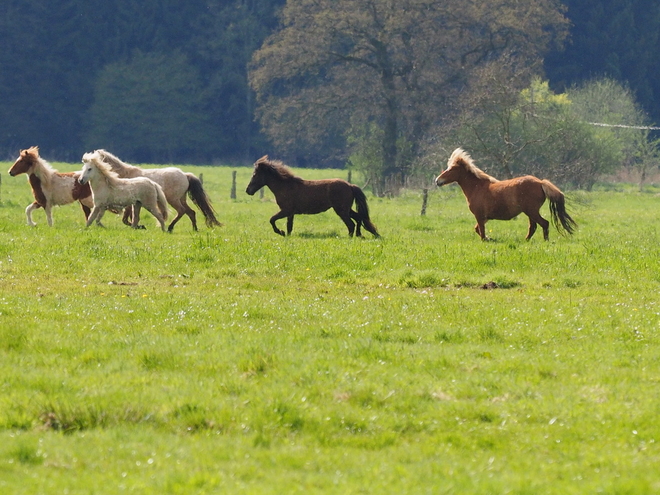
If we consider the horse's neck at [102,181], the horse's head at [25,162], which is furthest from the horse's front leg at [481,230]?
the horse's head at [25,162]

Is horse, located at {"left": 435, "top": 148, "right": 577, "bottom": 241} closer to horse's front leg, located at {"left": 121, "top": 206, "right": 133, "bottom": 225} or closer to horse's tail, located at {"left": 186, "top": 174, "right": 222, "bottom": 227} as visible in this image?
horse's tail, located at {"left": 186, "top": 174, "right": 222, "bottom": 227}

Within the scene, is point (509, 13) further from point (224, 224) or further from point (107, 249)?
point (107, 249)

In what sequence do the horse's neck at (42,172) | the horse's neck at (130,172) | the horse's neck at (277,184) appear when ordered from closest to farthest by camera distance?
the horse's neck at (277,184), the horse's neck at (42,172), the horse's neck at (130,172)

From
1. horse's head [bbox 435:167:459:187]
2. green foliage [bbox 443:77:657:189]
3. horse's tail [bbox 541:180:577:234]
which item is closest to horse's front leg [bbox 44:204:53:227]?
horse's head [bbox 435:167:459:187]

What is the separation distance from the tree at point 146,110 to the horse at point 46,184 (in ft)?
197

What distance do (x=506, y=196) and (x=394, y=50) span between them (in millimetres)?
36976

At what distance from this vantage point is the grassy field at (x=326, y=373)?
21.9ft

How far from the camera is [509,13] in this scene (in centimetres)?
5206

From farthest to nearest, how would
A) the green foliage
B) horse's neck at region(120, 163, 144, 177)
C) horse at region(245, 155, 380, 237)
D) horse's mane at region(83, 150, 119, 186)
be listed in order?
the green foliage
horse's neck at region(120, 163, 144, 177)
horse at region(245, 155, 380, 237)
horse's mane at region(83, 150, 119, 186)

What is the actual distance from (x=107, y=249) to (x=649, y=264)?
9.26 metres

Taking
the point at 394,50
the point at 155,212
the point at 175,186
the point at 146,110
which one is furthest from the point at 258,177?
the point at 146,110

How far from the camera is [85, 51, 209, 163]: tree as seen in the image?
82000 mm

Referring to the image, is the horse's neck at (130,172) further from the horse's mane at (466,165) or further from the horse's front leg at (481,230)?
the horse's front leg at (481,230)

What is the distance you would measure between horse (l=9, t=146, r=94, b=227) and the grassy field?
6439mm
